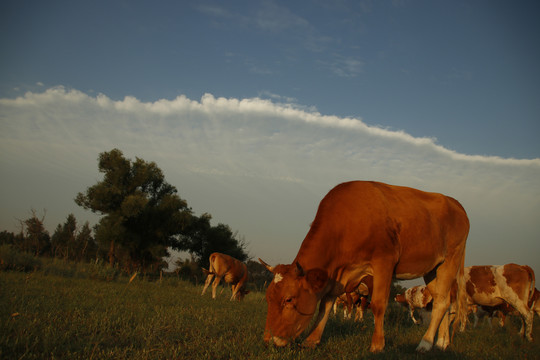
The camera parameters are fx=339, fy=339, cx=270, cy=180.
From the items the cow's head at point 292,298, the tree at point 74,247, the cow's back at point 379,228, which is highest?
the cow's back at point 379,228

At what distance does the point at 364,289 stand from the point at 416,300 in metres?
2.63

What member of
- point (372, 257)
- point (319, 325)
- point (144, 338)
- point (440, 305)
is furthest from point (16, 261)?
point (440, 305)

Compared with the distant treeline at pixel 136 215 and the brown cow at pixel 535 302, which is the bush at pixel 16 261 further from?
the brown cow at pixel 535 302

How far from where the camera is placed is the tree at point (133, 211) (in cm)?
2767

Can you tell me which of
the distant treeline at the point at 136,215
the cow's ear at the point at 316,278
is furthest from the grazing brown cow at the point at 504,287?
the distant treeline at the point at 136,215

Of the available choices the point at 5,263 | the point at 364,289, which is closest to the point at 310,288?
the point at 364,289

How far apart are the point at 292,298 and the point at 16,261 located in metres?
14.0

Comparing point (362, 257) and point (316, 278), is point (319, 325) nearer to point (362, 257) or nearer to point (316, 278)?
point (316, 278)

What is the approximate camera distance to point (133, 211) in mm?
27328

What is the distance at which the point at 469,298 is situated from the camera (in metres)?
12.3

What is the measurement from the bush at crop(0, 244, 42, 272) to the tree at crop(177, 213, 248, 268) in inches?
714

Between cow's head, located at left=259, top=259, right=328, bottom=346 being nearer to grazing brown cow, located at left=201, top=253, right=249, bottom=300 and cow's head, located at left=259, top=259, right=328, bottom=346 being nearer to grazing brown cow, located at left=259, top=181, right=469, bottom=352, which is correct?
grazing brown cow, located at left=259, top=181, right=469, bottom=352

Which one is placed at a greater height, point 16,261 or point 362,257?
point 362,257

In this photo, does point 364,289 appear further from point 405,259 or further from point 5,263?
point 5,263
